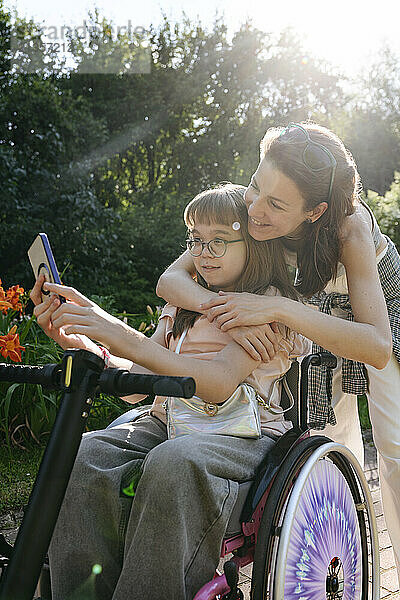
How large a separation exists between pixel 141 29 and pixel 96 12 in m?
1.29

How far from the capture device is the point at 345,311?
2.29m

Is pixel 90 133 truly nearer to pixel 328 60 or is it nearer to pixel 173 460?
pixel 328 60

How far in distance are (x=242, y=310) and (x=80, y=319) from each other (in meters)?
0.44

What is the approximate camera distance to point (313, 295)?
2.18 m

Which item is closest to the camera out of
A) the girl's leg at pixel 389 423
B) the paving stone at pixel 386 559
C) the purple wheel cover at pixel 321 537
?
the purple wheel cover at pixel 321 537

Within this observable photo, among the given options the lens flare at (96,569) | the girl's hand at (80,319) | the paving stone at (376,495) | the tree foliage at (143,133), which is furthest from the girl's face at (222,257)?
the tree foliage at (143,133)

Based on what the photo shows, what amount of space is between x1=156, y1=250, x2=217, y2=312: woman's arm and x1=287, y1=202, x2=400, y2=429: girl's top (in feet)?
1.15

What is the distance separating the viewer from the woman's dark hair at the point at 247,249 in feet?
6.12

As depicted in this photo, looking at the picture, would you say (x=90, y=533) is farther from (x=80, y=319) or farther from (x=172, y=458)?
(x=80, y=319)

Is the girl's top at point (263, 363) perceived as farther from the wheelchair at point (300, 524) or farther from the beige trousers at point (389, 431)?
the beige trousers at point (389, 431)

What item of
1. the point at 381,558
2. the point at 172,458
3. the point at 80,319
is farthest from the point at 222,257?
the point at 381,558

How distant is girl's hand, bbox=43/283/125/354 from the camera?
1.48 m

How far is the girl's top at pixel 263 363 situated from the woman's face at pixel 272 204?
30cm

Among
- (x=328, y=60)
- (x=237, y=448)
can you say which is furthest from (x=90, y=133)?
(x=237, y=448)
